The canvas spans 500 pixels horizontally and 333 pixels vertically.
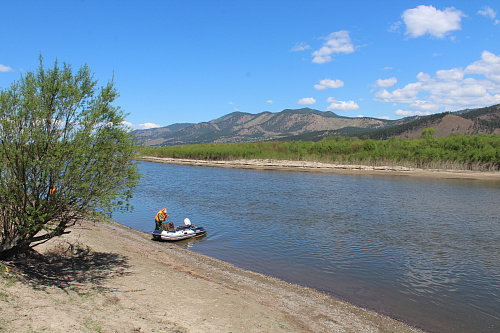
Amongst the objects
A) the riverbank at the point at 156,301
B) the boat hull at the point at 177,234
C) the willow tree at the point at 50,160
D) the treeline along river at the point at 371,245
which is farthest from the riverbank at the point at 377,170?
the willow tree at the point at 50,160

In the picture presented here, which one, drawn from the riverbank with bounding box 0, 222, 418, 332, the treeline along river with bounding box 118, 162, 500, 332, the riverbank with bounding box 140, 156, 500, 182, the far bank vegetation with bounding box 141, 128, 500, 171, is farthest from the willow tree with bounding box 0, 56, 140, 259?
the far bank vegetation with bounding box 141, 128, 500, 171

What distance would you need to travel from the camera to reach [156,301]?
10.4 metres

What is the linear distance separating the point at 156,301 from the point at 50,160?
526cm

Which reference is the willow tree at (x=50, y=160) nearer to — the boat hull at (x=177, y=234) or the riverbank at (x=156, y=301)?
the riverbank at (x=156, y=301)

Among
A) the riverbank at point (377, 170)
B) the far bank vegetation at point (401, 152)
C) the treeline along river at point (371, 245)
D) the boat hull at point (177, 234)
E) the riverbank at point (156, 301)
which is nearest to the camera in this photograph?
the riverbank at point (156, 301)

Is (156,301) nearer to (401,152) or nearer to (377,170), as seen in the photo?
(377,170)

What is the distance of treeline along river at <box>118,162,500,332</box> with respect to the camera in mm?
13688

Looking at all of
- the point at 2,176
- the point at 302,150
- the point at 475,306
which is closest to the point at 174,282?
the point at 2,176

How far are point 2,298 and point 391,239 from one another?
21.7 metres

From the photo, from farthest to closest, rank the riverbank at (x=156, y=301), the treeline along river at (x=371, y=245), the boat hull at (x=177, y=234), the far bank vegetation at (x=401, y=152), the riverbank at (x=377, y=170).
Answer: the far bank vegetation at (x=401, y=152) → the riverbank at (x=377, y=170) → the boat hull at (x=177, y=234) → the treeline along river at (x=371, y=245) → the riverbank at (x=156, y=301)

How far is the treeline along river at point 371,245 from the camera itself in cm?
1369

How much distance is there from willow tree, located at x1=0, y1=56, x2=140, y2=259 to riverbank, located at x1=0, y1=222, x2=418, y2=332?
1.65 metres

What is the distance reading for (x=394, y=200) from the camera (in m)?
42.2

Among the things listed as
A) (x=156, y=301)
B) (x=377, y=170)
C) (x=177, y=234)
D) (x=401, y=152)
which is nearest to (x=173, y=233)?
(x=177, y=234)
